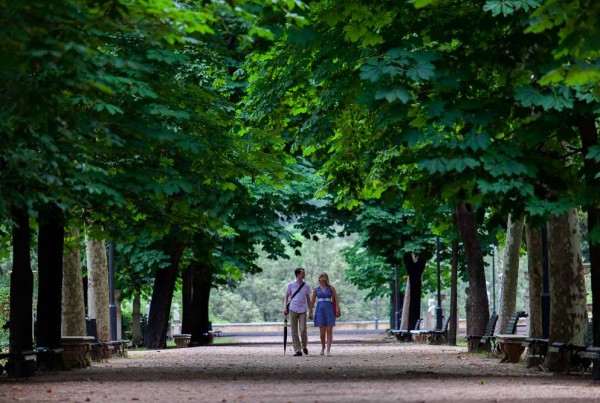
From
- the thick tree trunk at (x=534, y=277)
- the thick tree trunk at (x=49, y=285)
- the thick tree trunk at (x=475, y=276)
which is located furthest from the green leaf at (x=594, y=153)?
the thick tree trunk at (x=475, y=276)

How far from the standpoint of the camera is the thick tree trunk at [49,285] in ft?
75.0

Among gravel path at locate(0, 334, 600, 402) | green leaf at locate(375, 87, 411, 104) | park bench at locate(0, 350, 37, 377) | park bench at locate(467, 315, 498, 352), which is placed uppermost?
green leaf at locate(375, 87, 411, 104)

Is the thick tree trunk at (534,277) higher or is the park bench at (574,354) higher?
the thick tree trunk at (534,277)

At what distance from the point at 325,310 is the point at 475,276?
19.6 ft

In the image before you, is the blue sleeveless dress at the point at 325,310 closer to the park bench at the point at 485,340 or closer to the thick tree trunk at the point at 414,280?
the park bench at the point at 485,340

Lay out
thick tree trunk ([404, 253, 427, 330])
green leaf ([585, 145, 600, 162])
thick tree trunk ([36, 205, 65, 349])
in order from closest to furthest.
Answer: green leaf ([585, 145, 600, 162]) → thick tree trunk ([36, 205, 65, 349]) → thick tree trunk ([404, 253, 427, 330])

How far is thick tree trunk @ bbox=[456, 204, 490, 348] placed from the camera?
110 feet

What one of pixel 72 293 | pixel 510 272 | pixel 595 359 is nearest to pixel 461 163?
pixel 595 359

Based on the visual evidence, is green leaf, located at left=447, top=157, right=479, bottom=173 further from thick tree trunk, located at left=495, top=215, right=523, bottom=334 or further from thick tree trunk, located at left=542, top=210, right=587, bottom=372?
thick tree trunk, located at left=495, top=215, right=523, bottom=334

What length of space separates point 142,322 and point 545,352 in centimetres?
3570

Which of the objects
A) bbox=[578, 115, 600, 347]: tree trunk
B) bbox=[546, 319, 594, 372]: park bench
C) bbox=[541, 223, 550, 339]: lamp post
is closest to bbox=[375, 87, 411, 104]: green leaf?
bbox=[578, 115, 600, 347]: tree trunk

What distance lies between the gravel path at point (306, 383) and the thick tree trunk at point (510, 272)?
4431 mm

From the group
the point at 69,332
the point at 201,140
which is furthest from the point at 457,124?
the point at 69,332

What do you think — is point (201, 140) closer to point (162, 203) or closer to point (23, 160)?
point (162, 203)
